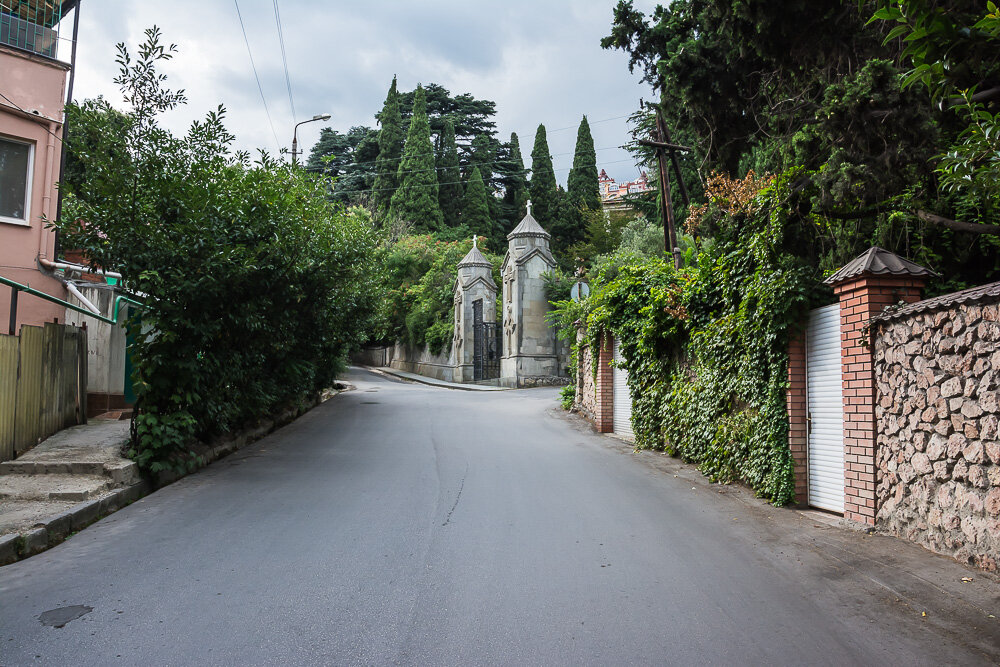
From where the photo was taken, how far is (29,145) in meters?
11.4

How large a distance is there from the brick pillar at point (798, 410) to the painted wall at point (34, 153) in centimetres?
1118

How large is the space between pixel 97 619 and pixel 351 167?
179 ft

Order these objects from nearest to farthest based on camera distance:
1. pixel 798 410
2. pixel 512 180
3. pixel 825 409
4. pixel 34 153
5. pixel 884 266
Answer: pixel 884 266 → pixel 825 409 → pixel 798 410 → pixel 34 153 → pixel 512 180

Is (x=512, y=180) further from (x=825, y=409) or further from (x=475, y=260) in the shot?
(x=825, y=409)

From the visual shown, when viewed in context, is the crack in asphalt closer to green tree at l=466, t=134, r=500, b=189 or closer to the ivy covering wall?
the ivy covering wall

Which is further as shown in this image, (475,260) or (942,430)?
(475,260)

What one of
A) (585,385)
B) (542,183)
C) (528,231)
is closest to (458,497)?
(585,385)

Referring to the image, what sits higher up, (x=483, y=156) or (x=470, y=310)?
(x=483, y=156)

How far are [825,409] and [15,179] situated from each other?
1263 centimetres

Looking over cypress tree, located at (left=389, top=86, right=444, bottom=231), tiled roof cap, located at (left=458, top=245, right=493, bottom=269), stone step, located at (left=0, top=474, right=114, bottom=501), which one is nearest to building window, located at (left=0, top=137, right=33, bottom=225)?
stone step, located at (left=0, top=474, right=114, bottom=501)

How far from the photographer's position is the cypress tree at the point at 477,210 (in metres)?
47.6

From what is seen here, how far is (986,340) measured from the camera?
477 centimetres

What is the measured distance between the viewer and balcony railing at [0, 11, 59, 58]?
11312mm

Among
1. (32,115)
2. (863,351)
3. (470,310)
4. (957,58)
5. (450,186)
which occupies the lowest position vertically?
(863,351)
